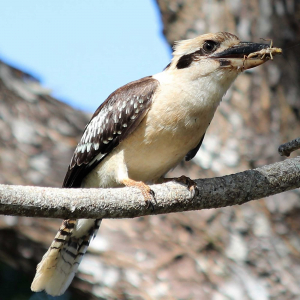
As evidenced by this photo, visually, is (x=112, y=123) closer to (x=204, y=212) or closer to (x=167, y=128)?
(x=167, y=128)

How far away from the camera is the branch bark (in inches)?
101

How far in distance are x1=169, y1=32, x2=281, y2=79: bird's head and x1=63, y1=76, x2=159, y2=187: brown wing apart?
33 centimetres

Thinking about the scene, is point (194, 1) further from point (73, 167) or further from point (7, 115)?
point (73, 167)

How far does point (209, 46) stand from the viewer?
152 inches

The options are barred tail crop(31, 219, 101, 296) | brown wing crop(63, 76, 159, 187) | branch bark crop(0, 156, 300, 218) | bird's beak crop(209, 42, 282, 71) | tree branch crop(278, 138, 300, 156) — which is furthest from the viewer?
→ barred tail crop(31, 219, 101, 296)

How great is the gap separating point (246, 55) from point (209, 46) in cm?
33

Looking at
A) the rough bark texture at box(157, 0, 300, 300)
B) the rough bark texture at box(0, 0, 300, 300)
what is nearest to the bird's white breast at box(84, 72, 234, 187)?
the rough bark texture at box(0, 0, 300, 300)

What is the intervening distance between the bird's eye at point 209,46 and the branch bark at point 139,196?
1043 millimetres

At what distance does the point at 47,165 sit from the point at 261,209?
2.62 metres

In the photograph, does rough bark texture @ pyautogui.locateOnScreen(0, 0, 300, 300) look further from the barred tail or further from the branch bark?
the branch bark

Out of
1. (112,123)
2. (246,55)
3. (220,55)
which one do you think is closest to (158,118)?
(112,123)

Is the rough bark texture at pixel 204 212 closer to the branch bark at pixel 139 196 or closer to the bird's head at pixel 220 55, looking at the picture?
the bird's head at pixel 220 55

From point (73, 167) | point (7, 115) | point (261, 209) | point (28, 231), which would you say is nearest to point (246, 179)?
point (73, 167)

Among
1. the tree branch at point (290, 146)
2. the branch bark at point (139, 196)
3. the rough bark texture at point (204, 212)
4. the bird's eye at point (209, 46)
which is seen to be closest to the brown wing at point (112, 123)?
the bird's eye at point (209, 46)
